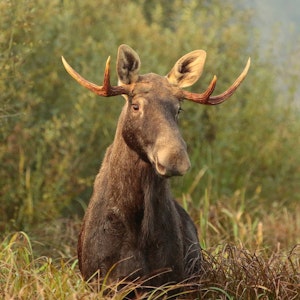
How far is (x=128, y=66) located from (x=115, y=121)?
519 centimetres

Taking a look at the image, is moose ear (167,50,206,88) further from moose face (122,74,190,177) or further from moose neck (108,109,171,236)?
moose neck (108,109,171,236)

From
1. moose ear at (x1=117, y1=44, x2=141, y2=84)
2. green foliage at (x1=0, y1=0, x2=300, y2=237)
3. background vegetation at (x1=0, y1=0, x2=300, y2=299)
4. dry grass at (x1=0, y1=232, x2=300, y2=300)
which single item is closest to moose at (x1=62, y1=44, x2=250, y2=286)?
moose ear at (x1=117, y1=44, x2=141, y2=84)

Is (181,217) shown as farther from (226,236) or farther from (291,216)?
(291,216)

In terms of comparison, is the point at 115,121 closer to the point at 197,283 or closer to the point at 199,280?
the point at 199,280

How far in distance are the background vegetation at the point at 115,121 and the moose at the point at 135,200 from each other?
4.13 feet

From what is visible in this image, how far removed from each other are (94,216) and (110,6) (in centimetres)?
799

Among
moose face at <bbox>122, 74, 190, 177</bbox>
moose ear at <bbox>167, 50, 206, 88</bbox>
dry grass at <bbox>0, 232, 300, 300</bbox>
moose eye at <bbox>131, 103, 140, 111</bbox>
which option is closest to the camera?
moose face at <bbox>122, 74, 190, 177</bbox>

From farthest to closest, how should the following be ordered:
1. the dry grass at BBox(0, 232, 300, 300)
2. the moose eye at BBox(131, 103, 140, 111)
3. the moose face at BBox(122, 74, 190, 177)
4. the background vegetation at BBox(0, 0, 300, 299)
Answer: the background vegetation at BBox(0, 0, 300, 299) < the moose eye at BBox(131, 103, 140, 111) < the dry grass at BBox(0, 232, 300, 300) < the moose face at BBox(122, 74, 190, 177)

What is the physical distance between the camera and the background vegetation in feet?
31.1

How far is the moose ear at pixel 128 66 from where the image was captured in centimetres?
611

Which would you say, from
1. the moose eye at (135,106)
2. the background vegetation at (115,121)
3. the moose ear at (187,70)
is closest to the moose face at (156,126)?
the moose eye at (135,106)

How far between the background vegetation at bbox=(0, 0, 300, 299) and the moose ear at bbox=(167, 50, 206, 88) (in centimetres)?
175

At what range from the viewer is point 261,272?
654 centimetres

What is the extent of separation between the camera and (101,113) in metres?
11.2
